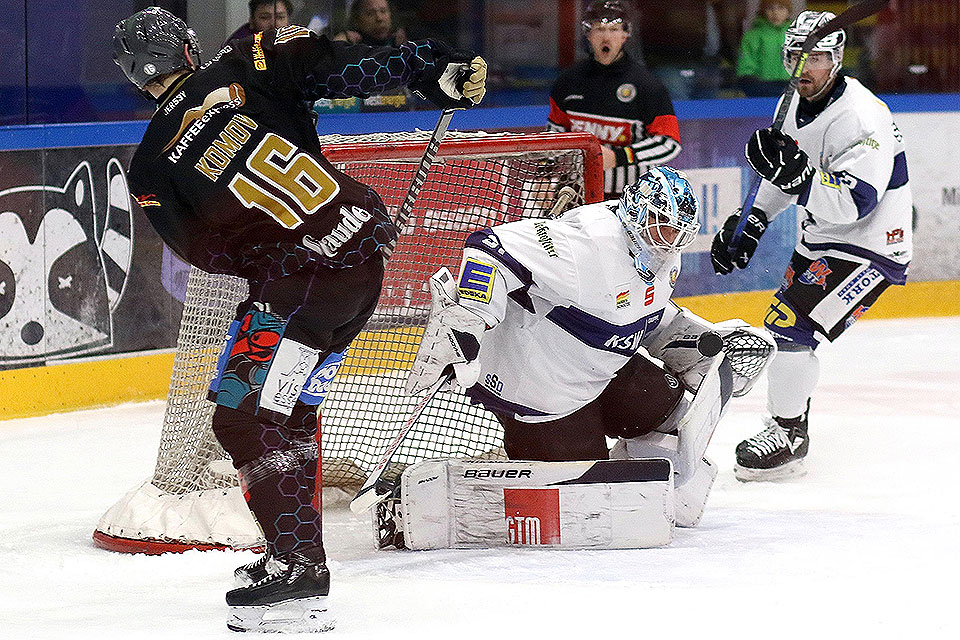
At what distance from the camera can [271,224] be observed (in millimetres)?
2666

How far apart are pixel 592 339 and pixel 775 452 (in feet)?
3.46

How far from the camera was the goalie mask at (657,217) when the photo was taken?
10.5 ft

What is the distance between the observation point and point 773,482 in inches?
163

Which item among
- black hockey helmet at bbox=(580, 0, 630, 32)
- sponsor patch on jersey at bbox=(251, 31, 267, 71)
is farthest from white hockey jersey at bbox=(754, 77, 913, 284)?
sponsor patch on jersey at bbox=(251, 31, 267, 71)

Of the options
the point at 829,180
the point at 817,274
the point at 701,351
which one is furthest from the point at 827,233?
the point at 701,351

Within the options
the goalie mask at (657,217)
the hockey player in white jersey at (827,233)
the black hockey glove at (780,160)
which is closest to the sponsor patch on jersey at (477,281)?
the goalie mask at (657,217)

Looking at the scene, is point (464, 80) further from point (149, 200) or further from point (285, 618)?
point (285, 618)

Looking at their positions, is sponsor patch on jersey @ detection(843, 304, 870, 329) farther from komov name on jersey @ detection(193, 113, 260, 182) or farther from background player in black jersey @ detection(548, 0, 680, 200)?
komov name on jersey @ detection(193, 113, 260, 182)

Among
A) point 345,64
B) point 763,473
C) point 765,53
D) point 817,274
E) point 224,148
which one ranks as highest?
point 345,64

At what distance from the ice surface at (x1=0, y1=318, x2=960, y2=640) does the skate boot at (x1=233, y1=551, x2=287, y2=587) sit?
9cm

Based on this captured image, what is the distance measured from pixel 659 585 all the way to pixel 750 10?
4.68 m

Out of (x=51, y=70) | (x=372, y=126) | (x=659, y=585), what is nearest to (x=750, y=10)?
(x=372, y=126)

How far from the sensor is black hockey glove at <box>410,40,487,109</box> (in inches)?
108

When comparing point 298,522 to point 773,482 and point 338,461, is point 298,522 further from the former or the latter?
point 773,482
